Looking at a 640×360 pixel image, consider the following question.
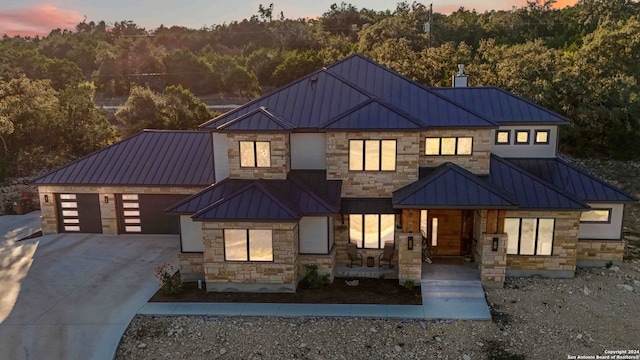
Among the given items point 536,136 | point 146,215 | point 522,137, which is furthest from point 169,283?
point 536,136

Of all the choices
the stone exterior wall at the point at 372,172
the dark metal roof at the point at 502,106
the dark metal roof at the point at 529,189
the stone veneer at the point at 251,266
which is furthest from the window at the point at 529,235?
the stone veneer at the point at 251,266

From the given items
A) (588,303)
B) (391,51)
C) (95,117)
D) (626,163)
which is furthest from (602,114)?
(95,117)

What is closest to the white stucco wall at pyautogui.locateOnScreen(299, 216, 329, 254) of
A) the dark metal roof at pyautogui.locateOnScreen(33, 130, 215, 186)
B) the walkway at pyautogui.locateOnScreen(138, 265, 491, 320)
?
the walkway at pyautogui.locateOnScreen(138, 265, 491, 320)

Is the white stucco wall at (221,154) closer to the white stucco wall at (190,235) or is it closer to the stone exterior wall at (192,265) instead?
the white stucco wall at (190,235)

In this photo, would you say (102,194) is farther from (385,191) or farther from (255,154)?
(385,191)

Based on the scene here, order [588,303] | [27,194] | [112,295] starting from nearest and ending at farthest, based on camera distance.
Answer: [588,303] < [112,295] < [27,194]

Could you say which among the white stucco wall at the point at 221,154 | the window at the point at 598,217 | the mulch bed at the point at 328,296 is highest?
the white stucco wall at the point at 221,154

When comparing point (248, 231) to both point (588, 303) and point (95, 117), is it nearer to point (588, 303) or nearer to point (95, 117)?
point (588, 303)
